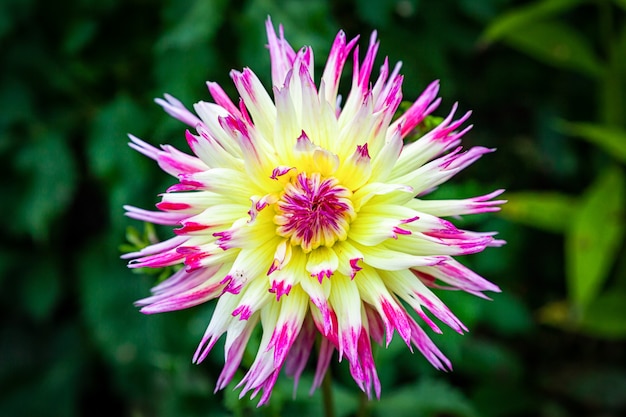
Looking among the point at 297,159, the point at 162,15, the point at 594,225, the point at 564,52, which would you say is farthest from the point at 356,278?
the point at 564,52

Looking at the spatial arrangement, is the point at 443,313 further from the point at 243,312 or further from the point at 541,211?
the point at 541,211

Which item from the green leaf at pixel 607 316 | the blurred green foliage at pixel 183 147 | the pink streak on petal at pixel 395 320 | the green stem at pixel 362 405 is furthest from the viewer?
the green leaf at pixel 607 316

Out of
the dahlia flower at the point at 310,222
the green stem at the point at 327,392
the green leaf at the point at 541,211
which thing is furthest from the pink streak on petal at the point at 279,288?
the green leaf at the point at 541,211

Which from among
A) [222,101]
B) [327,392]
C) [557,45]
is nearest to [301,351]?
[327,392]

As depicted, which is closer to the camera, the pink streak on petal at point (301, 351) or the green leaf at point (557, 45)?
the pink streak on petal at point (301, 351)

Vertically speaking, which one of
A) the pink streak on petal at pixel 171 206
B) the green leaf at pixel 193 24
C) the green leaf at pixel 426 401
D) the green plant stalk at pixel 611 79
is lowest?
the green leaf at pixel 426 401

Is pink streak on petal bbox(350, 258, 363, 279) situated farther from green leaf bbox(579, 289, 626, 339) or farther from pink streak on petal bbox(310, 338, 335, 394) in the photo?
green leaf bbox(579, 289, 626, 339)

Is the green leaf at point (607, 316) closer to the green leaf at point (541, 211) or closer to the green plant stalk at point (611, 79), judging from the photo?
the green leaf at point (541, 211)
